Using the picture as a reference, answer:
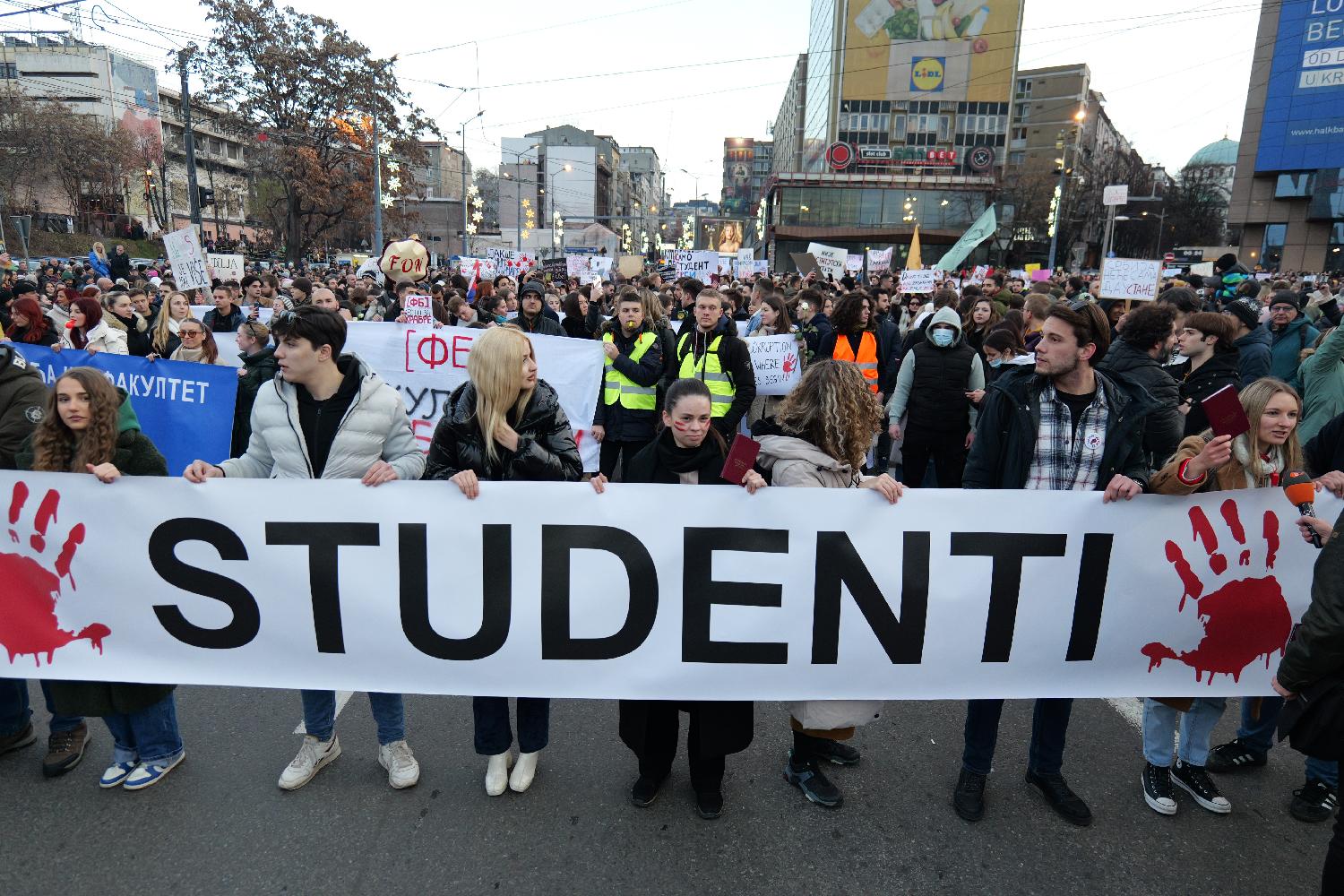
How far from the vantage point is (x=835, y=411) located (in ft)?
9.69

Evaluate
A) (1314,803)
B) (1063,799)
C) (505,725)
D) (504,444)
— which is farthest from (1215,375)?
(505,725)

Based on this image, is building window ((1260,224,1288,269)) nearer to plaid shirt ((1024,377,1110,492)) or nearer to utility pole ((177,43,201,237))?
utility pole ((177,43,201,237))

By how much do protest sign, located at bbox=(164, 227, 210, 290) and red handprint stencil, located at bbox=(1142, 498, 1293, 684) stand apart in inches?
351

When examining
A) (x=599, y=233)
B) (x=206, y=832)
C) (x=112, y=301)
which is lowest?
(x=206, y=832)

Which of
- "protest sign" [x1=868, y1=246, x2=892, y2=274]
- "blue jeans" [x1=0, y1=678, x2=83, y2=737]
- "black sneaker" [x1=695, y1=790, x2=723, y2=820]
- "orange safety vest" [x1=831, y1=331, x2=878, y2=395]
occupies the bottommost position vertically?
"black sneaker" [x1=695, y1=790, x2=723, y2=820]

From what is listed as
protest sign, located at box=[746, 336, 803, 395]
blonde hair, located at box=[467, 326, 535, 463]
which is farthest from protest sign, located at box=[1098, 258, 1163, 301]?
blonde hair, located at box=[467, 326, 535, 463]

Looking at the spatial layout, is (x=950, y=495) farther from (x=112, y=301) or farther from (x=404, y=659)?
(x=112, y=301)

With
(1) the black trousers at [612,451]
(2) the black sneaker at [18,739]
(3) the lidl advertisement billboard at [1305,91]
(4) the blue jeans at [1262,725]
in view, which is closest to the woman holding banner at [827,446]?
(4) the blue jeans at [1262,725]

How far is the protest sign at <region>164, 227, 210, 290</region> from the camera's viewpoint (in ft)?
27.0

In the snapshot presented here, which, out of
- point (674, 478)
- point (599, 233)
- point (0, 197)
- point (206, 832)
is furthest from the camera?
point (0, 197)

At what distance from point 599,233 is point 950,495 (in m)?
28.8

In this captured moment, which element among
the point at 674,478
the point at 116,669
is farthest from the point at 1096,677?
the point at 116,669

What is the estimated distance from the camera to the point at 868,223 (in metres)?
65.2

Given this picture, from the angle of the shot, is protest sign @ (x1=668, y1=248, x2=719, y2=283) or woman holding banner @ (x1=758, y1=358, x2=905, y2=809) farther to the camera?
protest sign @ (x1=668, y1=248, x2=719, y2=283)
